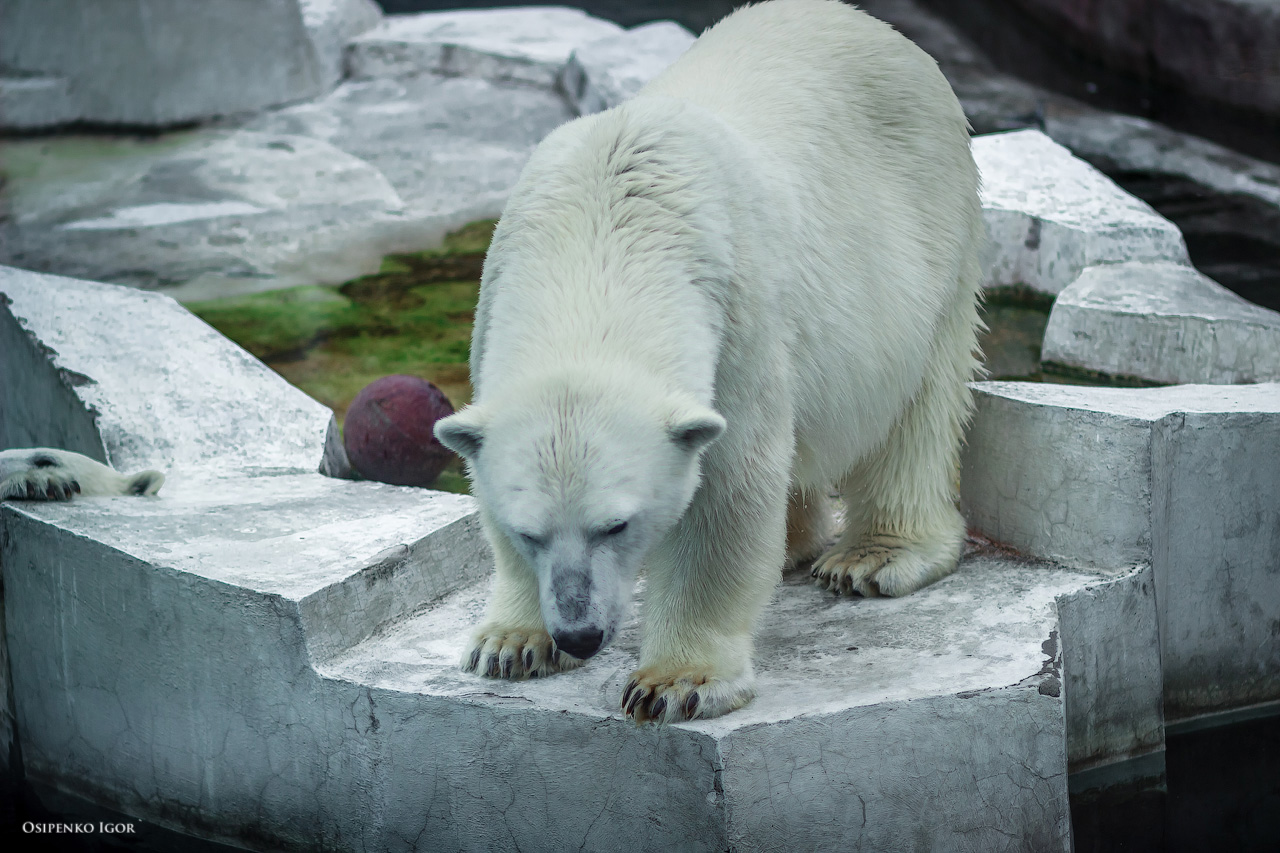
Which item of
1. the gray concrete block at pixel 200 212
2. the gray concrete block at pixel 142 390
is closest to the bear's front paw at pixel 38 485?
the gray concrete block at pixel 142 390

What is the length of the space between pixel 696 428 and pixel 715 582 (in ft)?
1.72

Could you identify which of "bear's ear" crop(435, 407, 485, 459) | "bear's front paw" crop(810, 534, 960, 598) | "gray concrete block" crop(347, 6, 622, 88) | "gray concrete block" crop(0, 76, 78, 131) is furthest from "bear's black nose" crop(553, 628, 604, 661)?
"gray concrete block" crop(0, 76, 78, 131)

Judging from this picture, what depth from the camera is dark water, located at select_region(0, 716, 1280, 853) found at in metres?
3.06

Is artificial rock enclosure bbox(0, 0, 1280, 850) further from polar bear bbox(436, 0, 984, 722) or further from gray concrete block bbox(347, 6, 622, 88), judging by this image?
gray concrete block bbox(347, 6, 622, 88)

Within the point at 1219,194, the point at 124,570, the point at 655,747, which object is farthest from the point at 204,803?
the point at 1219,194

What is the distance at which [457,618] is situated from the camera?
3186 millimetres

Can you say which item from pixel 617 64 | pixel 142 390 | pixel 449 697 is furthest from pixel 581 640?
pixel 617 64

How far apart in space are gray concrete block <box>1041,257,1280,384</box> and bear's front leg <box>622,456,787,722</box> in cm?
253

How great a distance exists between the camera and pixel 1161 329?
15.6 feet

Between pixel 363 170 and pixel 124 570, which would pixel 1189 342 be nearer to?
pixel 124 570

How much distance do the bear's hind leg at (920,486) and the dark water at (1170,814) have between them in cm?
→ 71

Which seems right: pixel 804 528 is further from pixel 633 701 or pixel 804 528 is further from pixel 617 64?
pixel 617 64

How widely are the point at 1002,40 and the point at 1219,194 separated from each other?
523 centimetres

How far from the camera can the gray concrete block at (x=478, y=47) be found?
30.2 ft
